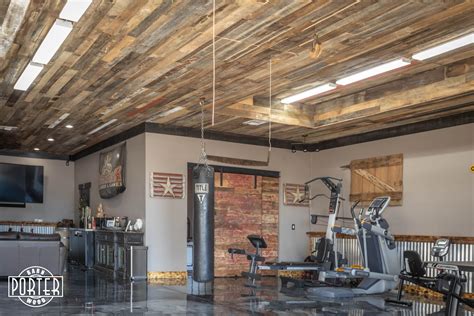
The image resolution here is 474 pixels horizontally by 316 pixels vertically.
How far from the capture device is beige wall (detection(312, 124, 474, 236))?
28.4ft

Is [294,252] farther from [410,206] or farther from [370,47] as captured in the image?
[370,47]

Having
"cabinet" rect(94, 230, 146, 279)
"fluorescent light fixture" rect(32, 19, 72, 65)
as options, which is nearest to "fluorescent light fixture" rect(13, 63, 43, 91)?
"fluorescent light fixture" rect(32, 19, 72, 65)

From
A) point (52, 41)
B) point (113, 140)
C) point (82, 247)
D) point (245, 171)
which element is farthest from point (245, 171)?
point (52, 41)

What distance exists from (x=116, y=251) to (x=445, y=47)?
23.7 ft

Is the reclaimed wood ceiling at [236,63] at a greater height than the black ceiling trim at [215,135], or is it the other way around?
the reclaimed wood ceiling at [236,63]

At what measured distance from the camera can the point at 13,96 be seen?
323 inches

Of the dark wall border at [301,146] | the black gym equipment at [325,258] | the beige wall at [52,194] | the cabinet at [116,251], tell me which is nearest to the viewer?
the dark wall border at [301,146]

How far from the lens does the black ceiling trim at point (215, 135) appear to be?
1030cm

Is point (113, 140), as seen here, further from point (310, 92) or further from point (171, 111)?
point (310, 92)

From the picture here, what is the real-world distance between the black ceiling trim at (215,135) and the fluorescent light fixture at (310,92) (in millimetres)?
2195

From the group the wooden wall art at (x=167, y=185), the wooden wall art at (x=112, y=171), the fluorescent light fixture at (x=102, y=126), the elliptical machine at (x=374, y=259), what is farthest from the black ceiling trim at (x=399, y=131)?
the fluorescent light fixture at (x=102, y=126)

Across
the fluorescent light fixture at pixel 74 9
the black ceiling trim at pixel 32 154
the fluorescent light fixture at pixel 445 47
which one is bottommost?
the black ceiling trim at pixel 32 154

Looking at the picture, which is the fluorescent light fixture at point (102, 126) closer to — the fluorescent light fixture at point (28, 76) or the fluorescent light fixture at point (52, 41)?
the fluorescent light fixture at point (28, 76)

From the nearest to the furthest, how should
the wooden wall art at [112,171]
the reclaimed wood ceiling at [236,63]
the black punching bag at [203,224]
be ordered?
the reclaimed wood ceiling at [236,63], the black punching bag at [203,224], the wooden wall art at [112,171]
